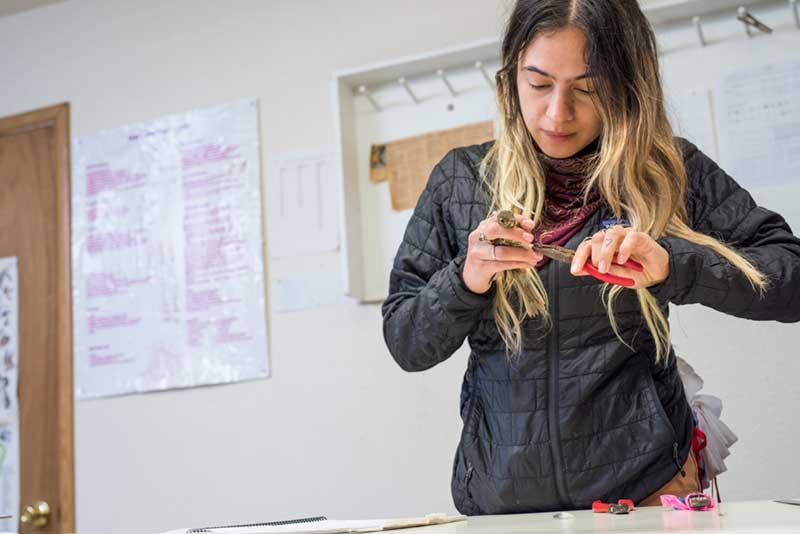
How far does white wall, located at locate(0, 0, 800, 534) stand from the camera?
2287 millimetres

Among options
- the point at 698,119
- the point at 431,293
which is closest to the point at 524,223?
the point at 431,293

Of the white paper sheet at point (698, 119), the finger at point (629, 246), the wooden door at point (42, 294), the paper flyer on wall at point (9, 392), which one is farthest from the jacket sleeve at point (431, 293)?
the paper flyer on wall at point (9, 392)

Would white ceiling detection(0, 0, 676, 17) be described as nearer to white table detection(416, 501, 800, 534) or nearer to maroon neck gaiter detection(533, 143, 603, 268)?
maroon neck gaiter detection(533, 143, 603, 268)

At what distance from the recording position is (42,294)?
2.89 m

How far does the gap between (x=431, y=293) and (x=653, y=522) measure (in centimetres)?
43

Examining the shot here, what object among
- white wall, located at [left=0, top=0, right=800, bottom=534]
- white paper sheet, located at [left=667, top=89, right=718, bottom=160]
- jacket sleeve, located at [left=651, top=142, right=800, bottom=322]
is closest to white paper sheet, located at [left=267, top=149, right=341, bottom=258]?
white wall, located at [left=0, top=0, right=800, bottom=534]

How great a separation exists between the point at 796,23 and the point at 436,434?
1.19 metres

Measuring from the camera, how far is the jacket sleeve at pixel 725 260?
1167 mm

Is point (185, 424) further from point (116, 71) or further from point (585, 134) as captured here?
point (585, 134)

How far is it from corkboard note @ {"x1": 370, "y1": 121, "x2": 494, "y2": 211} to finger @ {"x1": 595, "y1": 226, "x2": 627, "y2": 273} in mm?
1280

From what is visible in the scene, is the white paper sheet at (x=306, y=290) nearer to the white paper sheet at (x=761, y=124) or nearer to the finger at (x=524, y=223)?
the white paper sheet at (x=761, y=124)

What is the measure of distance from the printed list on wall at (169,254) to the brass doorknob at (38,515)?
0.33m

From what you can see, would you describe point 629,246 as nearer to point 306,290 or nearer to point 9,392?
point 306,290

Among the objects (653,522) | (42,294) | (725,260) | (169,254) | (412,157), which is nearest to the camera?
(653,522)
